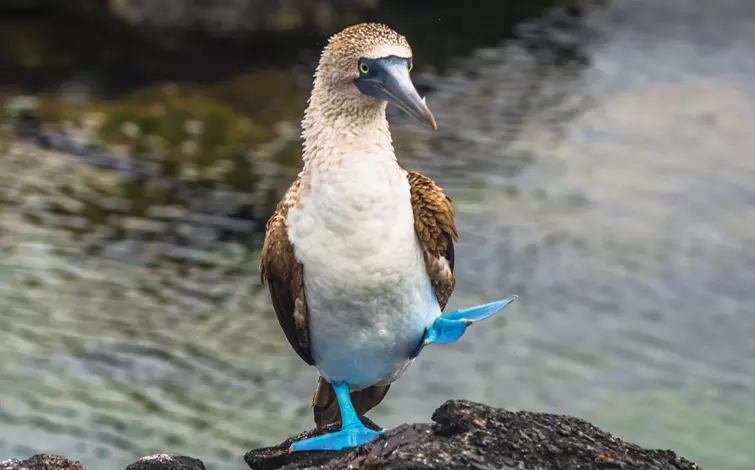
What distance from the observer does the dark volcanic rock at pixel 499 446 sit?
4.14 m

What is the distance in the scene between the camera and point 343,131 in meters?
4.96

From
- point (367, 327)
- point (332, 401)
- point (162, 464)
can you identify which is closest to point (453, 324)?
point (367, 327)

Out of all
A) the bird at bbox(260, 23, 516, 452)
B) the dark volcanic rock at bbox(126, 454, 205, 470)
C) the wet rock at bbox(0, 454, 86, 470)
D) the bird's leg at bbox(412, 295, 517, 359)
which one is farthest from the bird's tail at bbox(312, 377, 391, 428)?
the wet rock at bbox(0, 454, 86, 470)

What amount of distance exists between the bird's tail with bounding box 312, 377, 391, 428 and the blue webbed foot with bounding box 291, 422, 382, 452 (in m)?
0.51

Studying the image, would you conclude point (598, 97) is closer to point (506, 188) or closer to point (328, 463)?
point (506, 188)

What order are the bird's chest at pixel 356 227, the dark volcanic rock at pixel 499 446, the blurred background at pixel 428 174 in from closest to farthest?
the dark volcanic rock at pixel 499 446 → the bird's chest at pixel 356 227 → the blurred background at pixel 428 174

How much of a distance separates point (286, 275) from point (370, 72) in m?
1.00

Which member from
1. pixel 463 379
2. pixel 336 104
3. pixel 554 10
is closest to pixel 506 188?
pixel 463 379

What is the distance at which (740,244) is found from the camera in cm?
1242

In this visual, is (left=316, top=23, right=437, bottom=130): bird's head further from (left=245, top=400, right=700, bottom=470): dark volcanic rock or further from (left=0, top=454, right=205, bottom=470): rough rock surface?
(left=0, top=454, right=205, bottom=470): rough rock surface

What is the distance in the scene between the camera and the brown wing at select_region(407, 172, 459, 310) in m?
5.08

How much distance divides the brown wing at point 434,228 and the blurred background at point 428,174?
484cm

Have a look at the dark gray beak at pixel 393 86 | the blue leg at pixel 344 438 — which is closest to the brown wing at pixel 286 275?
the blue leg at pixel 344 438

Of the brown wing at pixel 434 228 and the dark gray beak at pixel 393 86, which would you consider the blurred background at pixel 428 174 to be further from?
the dark gray beak at pixel 393 86
